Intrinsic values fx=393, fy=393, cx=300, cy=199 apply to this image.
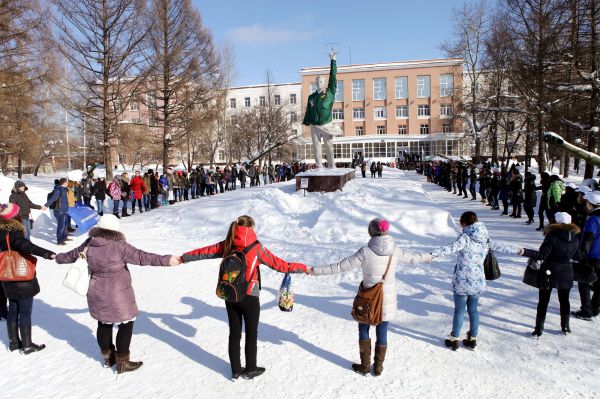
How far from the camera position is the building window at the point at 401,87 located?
61031 millimetres

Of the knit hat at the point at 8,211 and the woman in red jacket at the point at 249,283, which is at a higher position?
the knit hat at the point at 8,211

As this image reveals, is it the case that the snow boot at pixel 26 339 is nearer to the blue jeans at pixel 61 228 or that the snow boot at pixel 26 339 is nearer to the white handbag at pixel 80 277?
the white handbag at pixel 80 277

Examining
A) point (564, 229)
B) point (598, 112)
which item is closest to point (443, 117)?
point (598, 112)

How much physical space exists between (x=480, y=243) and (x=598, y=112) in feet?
43.2

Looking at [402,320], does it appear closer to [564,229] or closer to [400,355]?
[400,355]

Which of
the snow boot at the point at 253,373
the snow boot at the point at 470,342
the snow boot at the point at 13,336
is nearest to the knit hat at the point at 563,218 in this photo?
the snow boot at the point at 470,342

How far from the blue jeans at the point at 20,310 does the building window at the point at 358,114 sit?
62.1 metres

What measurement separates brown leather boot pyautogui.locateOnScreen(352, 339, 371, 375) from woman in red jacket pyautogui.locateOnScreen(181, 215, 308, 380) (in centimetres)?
92

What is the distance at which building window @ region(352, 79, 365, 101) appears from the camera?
62.2 metres

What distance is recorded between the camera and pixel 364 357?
3652 millimetres

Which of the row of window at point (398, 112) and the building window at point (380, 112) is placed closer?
the row of window at point (398, 112)

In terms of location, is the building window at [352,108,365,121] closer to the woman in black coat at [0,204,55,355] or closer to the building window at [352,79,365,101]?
the building window at [352,79,365,101]

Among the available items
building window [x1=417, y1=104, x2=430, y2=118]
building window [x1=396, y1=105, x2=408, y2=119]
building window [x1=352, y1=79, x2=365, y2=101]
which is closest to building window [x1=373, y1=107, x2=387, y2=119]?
building window [x1=396, y1=105, x2=408, y2=119]

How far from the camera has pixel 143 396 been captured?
3.41 metres
